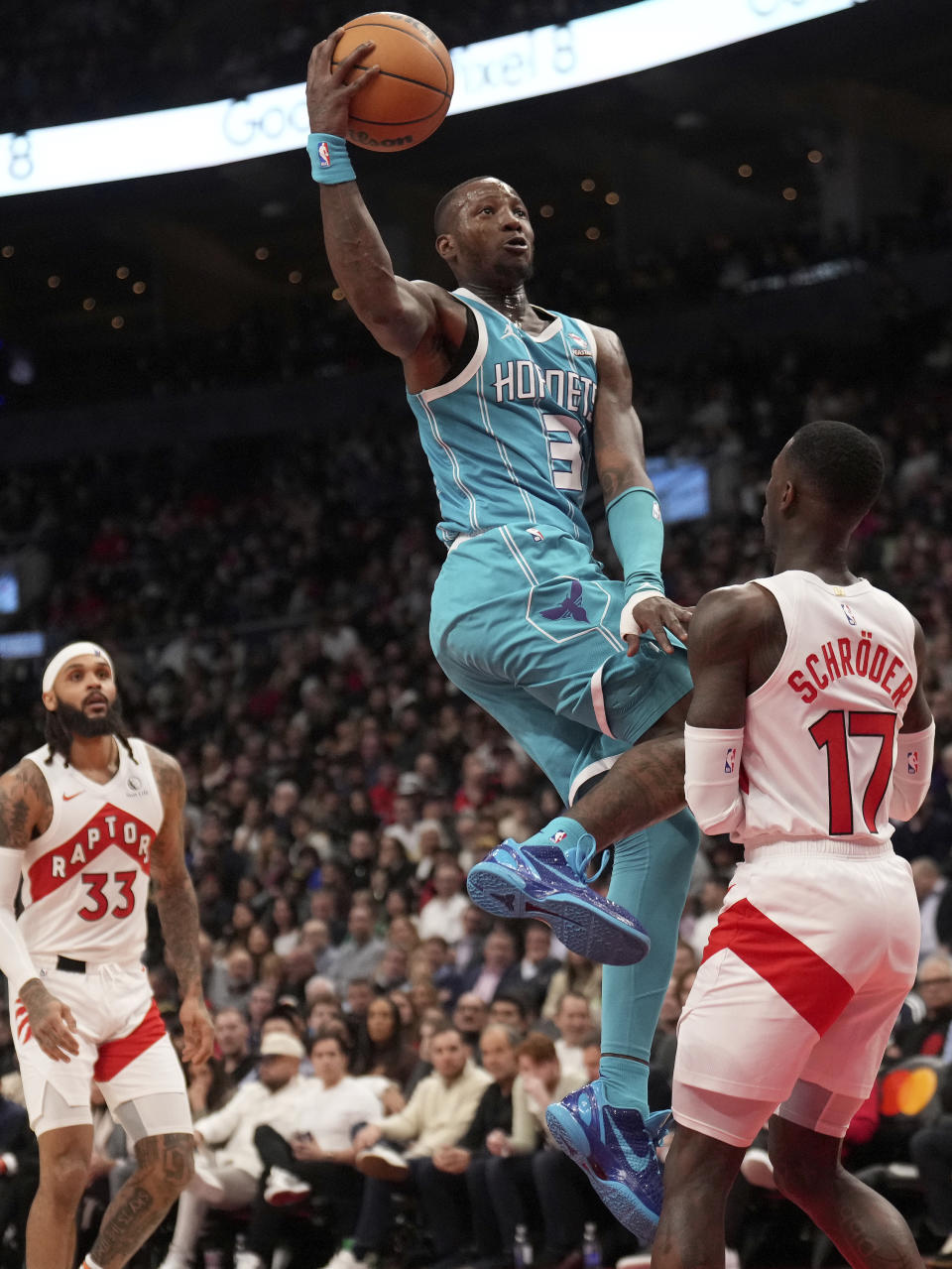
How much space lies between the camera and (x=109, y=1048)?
6.05 metres

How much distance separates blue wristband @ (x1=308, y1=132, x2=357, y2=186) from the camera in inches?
168

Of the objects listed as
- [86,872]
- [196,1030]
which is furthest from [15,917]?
[196,1030]

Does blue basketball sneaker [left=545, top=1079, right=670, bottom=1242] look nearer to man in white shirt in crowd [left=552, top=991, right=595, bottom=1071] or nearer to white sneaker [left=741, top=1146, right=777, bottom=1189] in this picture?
white sneaker [left=741, top=1146, right=777, bottom=1189]

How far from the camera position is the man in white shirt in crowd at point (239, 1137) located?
9742mm

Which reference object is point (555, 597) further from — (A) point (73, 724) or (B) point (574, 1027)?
(B) point (574, 1027)

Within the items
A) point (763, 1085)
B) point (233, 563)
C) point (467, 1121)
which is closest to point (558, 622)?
point (763, 1085)

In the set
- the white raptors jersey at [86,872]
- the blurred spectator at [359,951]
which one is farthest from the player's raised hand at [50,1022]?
the blurred spectator at [359,951]

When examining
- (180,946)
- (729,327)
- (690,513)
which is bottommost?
(180,946)

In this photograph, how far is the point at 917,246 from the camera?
778 inches

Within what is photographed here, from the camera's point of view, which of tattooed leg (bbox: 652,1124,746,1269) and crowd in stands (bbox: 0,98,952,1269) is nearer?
tattooed leg (bbox: 652,1124,746,1269)

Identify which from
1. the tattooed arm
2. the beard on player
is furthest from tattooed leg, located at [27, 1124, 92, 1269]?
the beard on player

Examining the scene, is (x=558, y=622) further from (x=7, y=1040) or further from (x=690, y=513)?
(x=690, y=513)

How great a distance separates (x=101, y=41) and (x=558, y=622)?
21.5m

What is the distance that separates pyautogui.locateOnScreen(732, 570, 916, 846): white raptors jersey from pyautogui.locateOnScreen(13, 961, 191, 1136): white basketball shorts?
10.1ft
